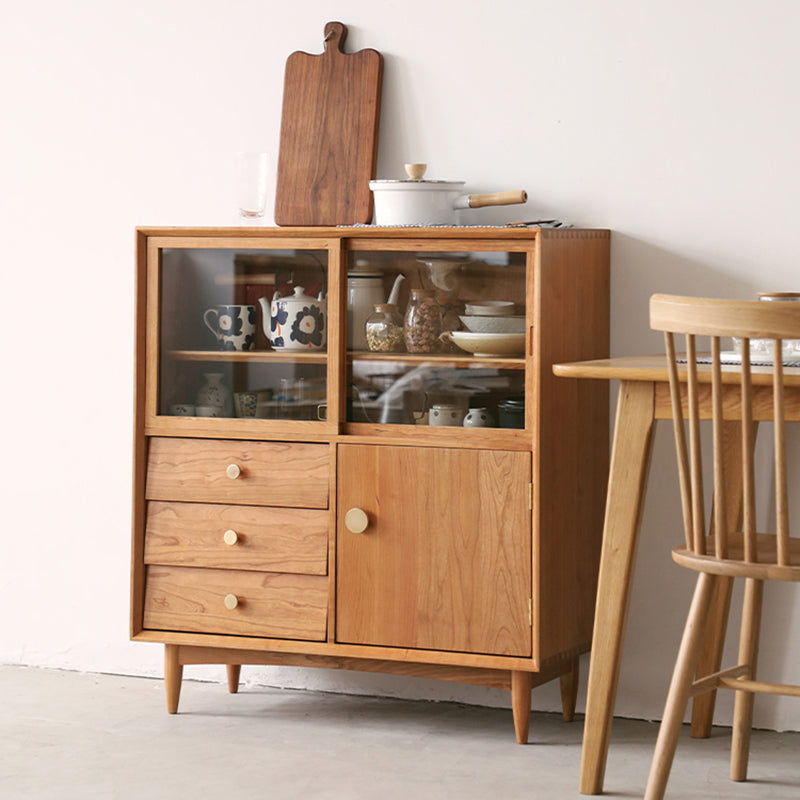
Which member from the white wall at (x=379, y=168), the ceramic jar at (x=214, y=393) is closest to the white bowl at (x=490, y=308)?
the white wall at (x=379, y=168)

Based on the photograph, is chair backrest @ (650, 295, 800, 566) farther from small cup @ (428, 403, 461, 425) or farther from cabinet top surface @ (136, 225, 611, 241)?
small cup @ (428, 403, 461, 425)

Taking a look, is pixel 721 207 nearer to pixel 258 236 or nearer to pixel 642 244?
pixel 642 244

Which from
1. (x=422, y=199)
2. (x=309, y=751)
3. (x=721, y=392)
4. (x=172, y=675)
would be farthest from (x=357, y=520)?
(x=721, y=392)

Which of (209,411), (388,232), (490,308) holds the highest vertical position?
(388,232)

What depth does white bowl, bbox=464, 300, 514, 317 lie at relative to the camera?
2590 millimetres

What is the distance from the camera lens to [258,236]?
9.01 feet

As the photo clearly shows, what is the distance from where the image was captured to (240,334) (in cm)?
284

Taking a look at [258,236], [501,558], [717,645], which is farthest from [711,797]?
[258,236]

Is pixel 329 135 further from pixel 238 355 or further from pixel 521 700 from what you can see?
pixel 521 700

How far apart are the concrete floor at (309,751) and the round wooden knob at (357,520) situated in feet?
1.57

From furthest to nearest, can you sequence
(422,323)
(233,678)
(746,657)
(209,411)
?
1. (233,678)
2. (209,411)
3. (422,323)
4. (746,657)

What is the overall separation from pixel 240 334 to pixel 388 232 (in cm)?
46

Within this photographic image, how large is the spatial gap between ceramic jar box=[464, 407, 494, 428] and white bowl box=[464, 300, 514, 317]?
207 millimetres

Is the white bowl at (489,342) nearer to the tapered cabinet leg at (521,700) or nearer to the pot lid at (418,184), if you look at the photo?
the pot lid at (418,184)
